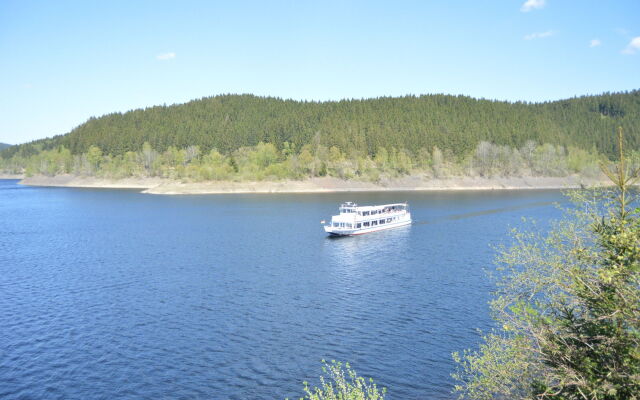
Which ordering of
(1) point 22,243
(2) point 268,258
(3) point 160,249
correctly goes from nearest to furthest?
(2) point 268,258 < (3) point 160,249 < (1) point 22,243

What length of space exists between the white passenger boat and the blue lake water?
137 inches

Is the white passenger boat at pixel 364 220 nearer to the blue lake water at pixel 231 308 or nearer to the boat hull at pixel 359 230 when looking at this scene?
the boat hull at pixel 359 230

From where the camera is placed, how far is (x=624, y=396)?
17.0 meters

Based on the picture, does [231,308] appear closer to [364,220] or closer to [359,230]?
[359,230]

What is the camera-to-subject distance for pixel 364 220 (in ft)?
344

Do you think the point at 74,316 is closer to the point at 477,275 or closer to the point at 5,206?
the point at 477,275

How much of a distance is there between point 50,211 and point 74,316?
109007 millimetres

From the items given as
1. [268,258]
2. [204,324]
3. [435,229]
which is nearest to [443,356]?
[204,324]

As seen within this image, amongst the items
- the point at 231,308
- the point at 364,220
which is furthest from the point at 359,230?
the point at 231,308

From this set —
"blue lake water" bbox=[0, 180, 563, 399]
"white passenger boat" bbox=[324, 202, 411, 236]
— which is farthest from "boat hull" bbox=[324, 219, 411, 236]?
"blue lake water" bbox=[0, 180, 563, 399]

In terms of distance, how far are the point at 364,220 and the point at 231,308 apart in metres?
55.5

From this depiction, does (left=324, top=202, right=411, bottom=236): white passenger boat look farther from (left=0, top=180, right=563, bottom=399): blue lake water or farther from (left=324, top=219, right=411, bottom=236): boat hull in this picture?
(left=0, top=180, right=563, bottom=399): blue lake water

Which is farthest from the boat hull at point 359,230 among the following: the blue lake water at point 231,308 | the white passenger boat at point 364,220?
the blue lake water at point 231,308

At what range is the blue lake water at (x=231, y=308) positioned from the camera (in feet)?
122
